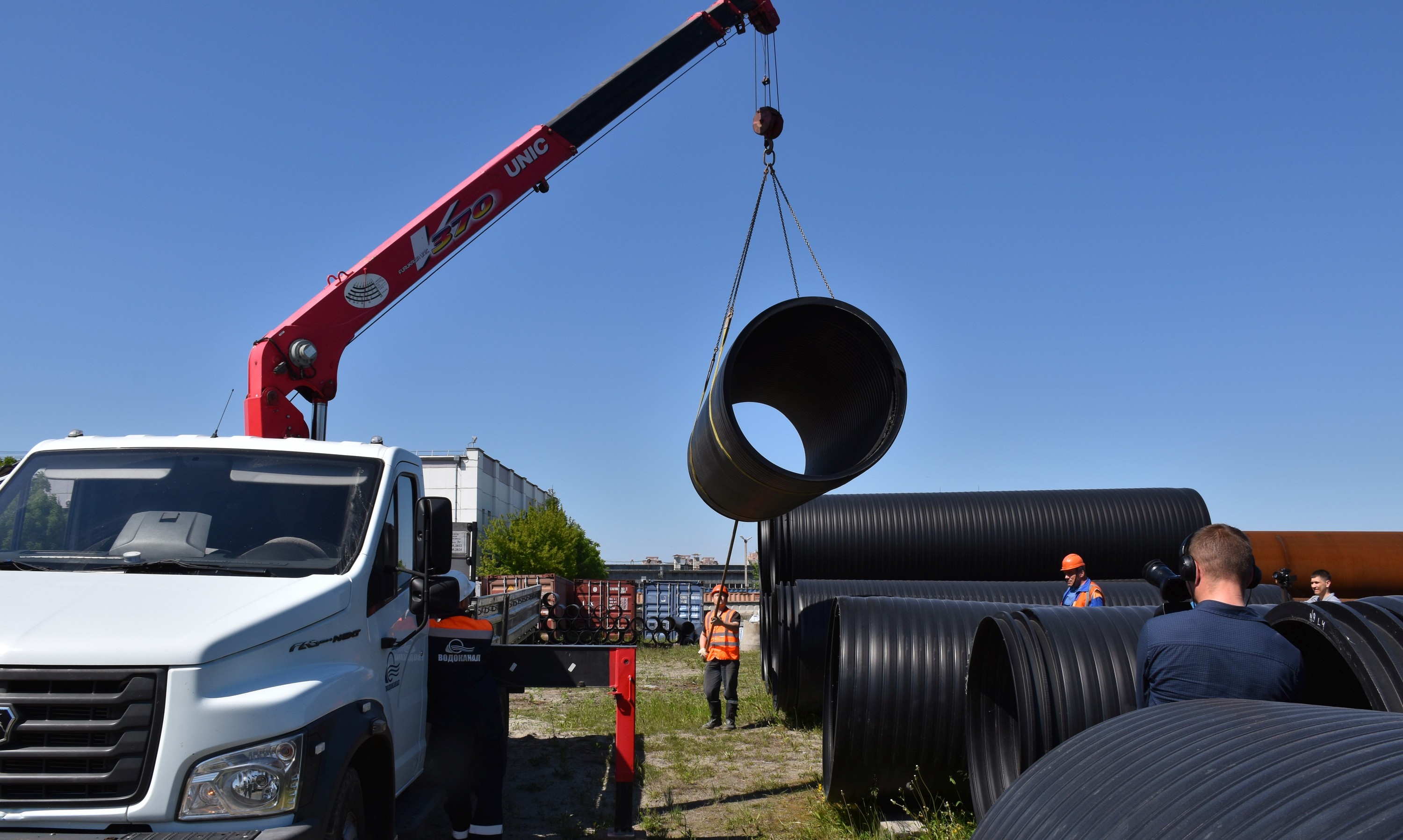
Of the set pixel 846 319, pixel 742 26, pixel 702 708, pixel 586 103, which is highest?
pixel 742 26

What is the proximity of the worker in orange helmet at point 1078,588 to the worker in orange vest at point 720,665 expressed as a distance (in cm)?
412

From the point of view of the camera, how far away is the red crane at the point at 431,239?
8422mm

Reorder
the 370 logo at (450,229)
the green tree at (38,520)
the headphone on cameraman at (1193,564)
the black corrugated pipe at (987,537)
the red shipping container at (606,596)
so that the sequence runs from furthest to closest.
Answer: the red shipping container at (606,596), the black corrugated pipe at (987,537), the 370 logo at (450,229), the green tree at (38,520), the headphone on cameraman at (1193,564)

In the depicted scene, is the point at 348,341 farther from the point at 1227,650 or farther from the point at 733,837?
the point at 1227,650

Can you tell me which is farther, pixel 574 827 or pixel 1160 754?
pixel 574 827

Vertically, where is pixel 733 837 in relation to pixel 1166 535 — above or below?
below

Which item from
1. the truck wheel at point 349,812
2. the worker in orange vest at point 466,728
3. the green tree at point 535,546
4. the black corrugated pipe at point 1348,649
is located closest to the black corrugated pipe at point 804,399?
the worker in orange vest at point 466,728

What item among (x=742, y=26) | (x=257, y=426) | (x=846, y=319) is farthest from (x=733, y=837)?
(x=742, y=26)

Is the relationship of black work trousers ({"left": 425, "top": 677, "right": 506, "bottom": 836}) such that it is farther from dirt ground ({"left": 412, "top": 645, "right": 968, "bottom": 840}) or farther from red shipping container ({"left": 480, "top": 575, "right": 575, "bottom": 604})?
red shipping container ({"left": 480, "top": 575, "right": 575, "bottom": 604})

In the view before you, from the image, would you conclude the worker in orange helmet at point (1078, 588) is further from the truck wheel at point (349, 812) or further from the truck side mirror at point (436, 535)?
the truck wheel at point (349, 812)

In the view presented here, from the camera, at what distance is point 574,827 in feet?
21.5

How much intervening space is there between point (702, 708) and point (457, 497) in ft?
219

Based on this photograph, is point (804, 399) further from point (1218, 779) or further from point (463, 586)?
point (1218, 779)

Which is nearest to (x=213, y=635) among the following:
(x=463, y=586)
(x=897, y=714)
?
(x=463, y=586)
